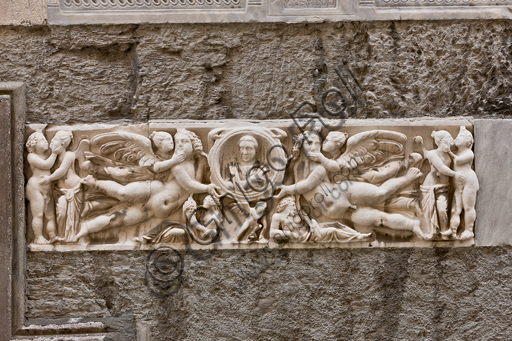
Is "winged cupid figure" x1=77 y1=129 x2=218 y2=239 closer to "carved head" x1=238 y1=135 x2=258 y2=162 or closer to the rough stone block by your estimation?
"carved head" x1=238 y1=135 x2=258 y2=162

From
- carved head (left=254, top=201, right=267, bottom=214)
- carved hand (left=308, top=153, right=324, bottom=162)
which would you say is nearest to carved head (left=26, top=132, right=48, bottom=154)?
carved head (left=254, top=201, right=267, bottom=214)

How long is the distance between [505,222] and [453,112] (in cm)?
65

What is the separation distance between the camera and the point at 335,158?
8.31 feet

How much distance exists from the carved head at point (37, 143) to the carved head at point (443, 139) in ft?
6.89

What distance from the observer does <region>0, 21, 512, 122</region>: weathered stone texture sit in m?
2.58

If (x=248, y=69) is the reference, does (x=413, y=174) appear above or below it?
below

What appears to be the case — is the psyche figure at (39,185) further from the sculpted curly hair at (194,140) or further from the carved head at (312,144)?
the carved head at (312,144)

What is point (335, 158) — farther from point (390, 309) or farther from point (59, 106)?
point (59, 106)

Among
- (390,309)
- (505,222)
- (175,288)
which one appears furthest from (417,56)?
(175,288)

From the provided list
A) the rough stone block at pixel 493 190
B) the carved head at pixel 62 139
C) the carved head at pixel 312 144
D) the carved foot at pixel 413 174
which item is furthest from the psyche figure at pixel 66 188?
the rough stone block at pixel 493 190

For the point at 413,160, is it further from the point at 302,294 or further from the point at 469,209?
the point at 302,294

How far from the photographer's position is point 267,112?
258 cm

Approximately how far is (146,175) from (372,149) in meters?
1.24

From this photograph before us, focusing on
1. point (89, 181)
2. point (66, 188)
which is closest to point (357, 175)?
point (89, 181)
